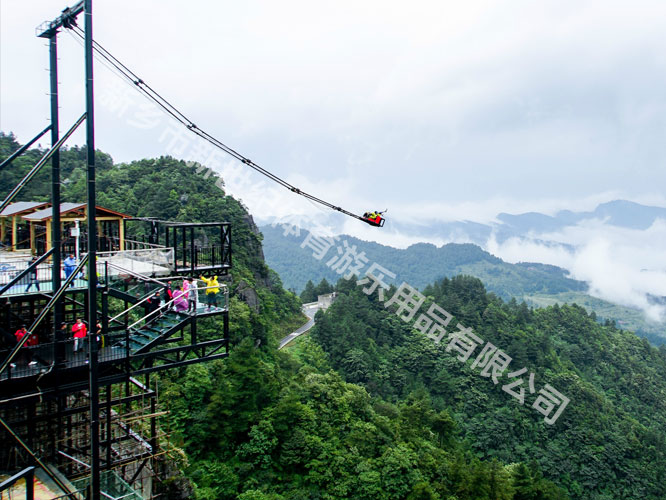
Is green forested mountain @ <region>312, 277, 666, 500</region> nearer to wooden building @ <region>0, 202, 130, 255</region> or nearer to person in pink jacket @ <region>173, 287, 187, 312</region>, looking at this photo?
wooden building @ <region>0, 202, 130, 255</region>

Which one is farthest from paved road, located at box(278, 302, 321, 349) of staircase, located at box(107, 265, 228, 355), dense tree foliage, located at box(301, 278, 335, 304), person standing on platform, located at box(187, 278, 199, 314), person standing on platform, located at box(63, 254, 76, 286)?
person standing on platform, located at box(187, 278, 199, 314)

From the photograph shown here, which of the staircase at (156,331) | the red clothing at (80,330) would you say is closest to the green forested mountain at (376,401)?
the staircase at (156,331)

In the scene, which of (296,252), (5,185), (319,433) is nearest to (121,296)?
(319,433)

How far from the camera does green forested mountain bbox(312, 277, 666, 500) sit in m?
48.8

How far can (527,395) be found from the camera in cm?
5819

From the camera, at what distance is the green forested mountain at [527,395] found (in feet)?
160

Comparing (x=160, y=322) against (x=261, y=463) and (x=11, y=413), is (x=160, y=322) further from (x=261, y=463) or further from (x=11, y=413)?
(x=261, y=463)

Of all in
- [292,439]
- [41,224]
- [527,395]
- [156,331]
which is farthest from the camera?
[527,395]

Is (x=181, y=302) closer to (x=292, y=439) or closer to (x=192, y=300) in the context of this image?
(x=192, y=300)

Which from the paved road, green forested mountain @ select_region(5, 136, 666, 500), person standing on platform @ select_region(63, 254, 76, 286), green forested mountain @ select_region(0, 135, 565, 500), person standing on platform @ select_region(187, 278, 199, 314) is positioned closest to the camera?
person standing on platform @ select_region(187, 278, 199, 314)

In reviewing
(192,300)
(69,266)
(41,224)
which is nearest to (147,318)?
(192,300)

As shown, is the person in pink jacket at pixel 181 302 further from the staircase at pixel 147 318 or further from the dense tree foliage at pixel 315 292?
the dense tree foliage at pixel 315 292

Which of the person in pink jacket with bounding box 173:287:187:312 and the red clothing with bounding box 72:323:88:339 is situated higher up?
the person in pink jacket with bounding box 173:287:187:312

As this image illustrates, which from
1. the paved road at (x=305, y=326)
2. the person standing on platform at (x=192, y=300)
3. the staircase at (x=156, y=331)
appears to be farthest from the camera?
the paved road at (x=305, y=326)
